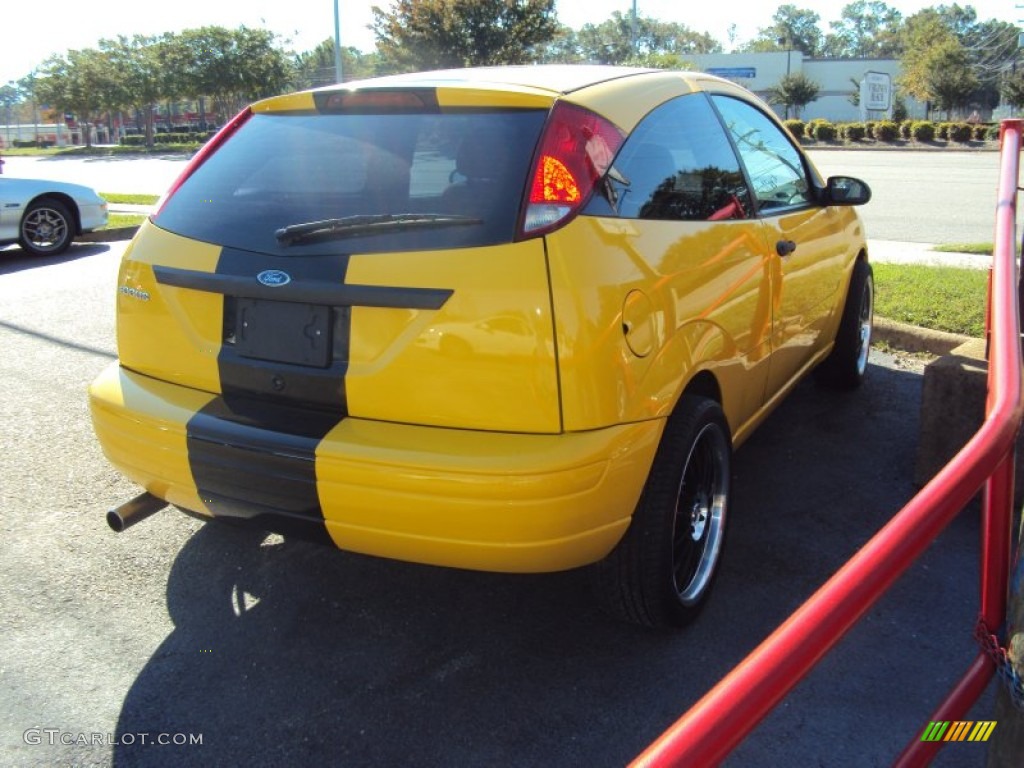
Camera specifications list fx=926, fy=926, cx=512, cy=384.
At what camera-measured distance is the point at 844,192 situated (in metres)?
4.39

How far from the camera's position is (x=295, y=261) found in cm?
266

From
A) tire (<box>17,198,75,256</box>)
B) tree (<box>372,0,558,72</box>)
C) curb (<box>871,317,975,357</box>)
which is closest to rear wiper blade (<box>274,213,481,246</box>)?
curb (<box>871,317,975,357</box>)

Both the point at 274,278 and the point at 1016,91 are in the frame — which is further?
the point at 1016,91

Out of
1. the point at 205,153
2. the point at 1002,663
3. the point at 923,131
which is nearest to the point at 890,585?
the point at 1002,663

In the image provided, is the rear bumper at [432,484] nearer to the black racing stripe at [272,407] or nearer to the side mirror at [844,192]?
the black racing stripe at [272,407]

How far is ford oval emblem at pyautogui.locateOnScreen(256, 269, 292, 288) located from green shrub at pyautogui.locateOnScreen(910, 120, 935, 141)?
37.7 metres

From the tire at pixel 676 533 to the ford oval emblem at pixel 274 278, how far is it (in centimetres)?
120

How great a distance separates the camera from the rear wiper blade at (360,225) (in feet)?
8.36

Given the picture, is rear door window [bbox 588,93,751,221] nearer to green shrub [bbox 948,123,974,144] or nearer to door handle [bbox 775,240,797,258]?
door handle [bbox 775,240,797,258]

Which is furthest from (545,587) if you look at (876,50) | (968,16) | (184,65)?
(876,50)

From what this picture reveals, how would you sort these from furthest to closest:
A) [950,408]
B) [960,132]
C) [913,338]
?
[960,132] < [913,338] < [950,408]

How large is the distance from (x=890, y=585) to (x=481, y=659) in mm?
1756

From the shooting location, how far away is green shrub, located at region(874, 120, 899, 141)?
3597 cm

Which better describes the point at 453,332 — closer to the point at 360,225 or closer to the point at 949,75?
the point at 360,225
